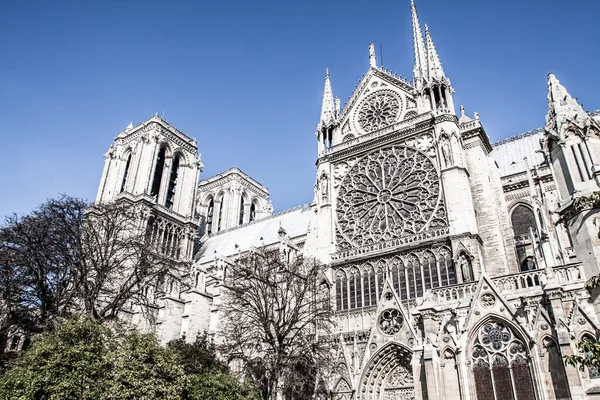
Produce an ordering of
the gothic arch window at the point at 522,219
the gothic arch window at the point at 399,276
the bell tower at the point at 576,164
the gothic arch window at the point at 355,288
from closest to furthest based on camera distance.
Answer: the bell tower at the point at 576,164, the gothic arch window at the point at 399,276, the gothic arch window at the point at 355,288, the gothic arch window at the point at 522,219

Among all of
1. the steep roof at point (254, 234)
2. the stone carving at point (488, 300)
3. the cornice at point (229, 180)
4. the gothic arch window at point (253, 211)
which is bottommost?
the stone carving at point (488, 300)

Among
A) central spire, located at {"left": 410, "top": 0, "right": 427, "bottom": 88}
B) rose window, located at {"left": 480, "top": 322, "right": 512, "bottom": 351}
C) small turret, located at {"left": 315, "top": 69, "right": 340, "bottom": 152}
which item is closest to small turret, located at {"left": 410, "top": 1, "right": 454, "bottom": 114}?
central spire, located at {"left": 410, "top": 0, "right": 427, "bottom": 88}

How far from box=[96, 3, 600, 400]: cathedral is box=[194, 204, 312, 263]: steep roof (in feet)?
4.65

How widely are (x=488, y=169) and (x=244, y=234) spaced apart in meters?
33.3

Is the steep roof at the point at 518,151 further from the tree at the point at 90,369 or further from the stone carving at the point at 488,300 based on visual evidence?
the tree at the point at 90,369

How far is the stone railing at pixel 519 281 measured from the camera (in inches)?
622

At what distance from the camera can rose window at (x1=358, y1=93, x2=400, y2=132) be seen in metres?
33.8

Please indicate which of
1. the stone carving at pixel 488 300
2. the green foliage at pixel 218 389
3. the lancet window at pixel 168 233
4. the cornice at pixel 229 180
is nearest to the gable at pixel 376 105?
the stone carving at pixel 488 300

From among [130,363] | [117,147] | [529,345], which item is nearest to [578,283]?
[529,345]

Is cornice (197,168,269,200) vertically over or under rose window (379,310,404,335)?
over

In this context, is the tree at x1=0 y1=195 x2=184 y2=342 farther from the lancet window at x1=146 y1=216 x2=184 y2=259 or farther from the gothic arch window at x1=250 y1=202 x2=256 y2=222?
the gothic arch window at x1=250 y1=202 x2=256 y2=222

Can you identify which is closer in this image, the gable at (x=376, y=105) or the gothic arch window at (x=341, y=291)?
the gothic arch window at (x=341, y=291)

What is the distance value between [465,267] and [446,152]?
7693 millimetres

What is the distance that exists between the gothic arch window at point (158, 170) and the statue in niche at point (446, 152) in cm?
3397
